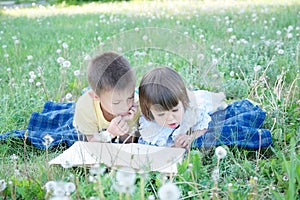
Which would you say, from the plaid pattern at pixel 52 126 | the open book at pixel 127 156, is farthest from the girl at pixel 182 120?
the plaid pattern at pixel 52 126

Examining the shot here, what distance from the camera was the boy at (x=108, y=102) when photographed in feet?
7.93

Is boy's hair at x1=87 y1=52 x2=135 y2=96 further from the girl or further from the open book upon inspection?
the open book

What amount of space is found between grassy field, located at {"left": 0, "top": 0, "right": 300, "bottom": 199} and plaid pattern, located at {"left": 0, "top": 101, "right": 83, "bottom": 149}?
0.06 metres

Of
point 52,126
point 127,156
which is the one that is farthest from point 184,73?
point 127,156

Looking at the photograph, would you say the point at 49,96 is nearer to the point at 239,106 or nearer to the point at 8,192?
the point at 239,106

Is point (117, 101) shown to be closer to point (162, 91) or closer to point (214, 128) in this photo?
point (162, 91)

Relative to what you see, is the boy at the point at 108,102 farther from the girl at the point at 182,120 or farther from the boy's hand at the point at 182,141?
the boy's hand at the point at 182,141

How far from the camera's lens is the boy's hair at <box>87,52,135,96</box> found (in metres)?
2.41

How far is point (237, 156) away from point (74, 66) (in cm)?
189

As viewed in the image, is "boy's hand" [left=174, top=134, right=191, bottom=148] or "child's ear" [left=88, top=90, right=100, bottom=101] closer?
"boy's hand" [left=174, top=134, right=191, bottom=148]

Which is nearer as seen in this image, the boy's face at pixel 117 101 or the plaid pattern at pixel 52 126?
the boy's face at pixel 117 101

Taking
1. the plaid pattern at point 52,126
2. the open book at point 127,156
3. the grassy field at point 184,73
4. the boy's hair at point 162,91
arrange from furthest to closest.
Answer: the plaid pattern at point 52,126, the boy's hair at point 162,91, the open book at point 127,156, the grassy field at point 184,73

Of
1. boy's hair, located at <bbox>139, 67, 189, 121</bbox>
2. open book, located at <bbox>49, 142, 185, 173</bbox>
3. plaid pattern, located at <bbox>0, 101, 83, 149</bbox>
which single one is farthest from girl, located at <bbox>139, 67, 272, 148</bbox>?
plaid pattern, located at <bbox>0, 101, 83, 149</bbox>

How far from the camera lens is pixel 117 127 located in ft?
8.23
